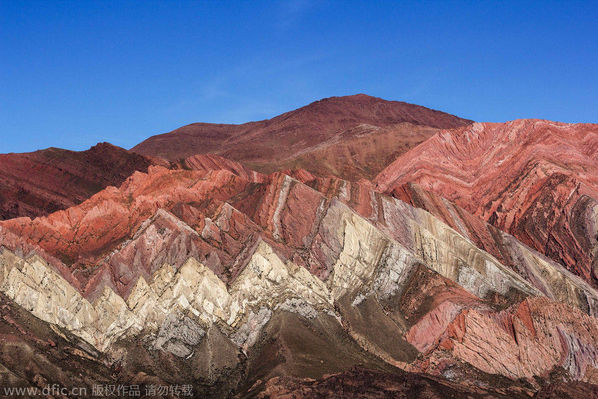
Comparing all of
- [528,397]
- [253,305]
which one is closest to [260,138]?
[253,305]

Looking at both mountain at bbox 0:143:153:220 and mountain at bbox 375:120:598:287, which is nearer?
mountain at bbox 375:120:598:287

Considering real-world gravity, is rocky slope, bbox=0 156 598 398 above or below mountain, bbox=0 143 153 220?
below

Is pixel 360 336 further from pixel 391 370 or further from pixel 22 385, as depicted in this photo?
pixel 22 385

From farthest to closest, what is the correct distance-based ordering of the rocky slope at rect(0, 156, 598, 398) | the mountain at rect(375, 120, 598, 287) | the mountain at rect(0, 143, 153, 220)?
the mountain at rect(0, 143, 153, 220) < the mountain at rect(375, 120, 598, 287) < the rocky slope at rect(0, 156, 598, 398)

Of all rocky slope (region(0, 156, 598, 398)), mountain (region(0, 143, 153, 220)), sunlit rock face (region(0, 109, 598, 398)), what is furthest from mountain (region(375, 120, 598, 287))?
mountain (region(0, 143, 153, 220))

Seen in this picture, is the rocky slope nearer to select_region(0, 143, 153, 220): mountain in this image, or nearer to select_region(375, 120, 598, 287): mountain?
select_region(375, 120, 598, 287): mountain

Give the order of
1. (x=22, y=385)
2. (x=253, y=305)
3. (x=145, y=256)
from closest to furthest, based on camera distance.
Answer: (x=22, y=385) → (x=253, y=305) → (x=145, y=256)
